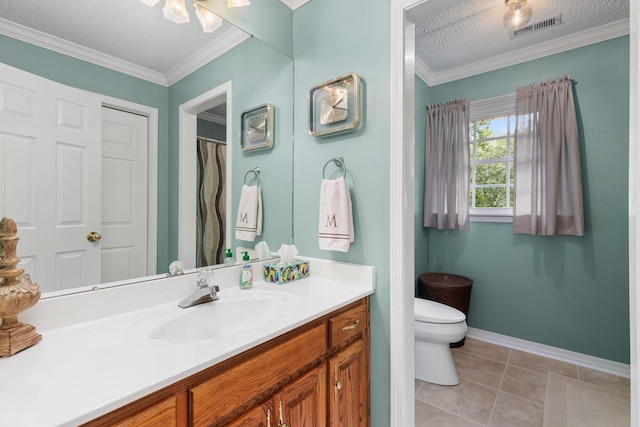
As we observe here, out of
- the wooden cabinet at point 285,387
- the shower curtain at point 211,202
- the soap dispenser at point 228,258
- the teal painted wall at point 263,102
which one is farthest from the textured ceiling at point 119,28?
the wooden cabinet at point 285,387

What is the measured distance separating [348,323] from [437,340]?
1.07 metres

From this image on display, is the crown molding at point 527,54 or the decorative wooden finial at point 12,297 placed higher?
the crown molding at point 527,54

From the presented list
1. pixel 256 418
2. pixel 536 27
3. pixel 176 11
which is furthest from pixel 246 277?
pixel 536 27

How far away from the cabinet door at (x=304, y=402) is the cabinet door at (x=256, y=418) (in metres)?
0.03

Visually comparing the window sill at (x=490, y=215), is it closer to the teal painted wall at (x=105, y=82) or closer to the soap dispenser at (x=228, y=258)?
the soap dispenser at (x=228, y=258)

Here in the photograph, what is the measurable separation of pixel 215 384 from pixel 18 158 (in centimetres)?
83

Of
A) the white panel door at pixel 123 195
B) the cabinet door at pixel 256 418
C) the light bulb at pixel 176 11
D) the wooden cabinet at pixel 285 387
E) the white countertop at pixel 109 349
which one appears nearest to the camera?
the white countertop at pixel 109 349

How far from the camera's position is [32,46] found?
836 mm

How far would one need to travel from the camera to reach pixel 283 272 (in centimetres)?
138

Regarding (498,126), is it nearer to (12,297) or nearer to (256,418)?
(256,418)

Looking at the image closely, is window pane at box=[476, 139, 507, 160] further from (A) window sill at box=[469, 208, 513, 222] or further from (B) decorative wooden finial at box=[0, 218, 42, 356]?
(B) decorative wooden finial at box=[0, 218, 42, 356]

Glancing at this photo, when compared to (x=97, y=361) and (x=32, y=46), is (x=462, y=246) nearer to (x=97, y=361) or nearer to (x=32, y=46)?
(x=97, y=361)

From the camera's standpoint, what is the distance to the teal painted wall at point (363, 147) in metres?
1.28

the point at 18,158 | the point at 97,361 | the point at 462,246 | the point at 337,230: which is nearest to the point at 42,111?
the point at 18,158
